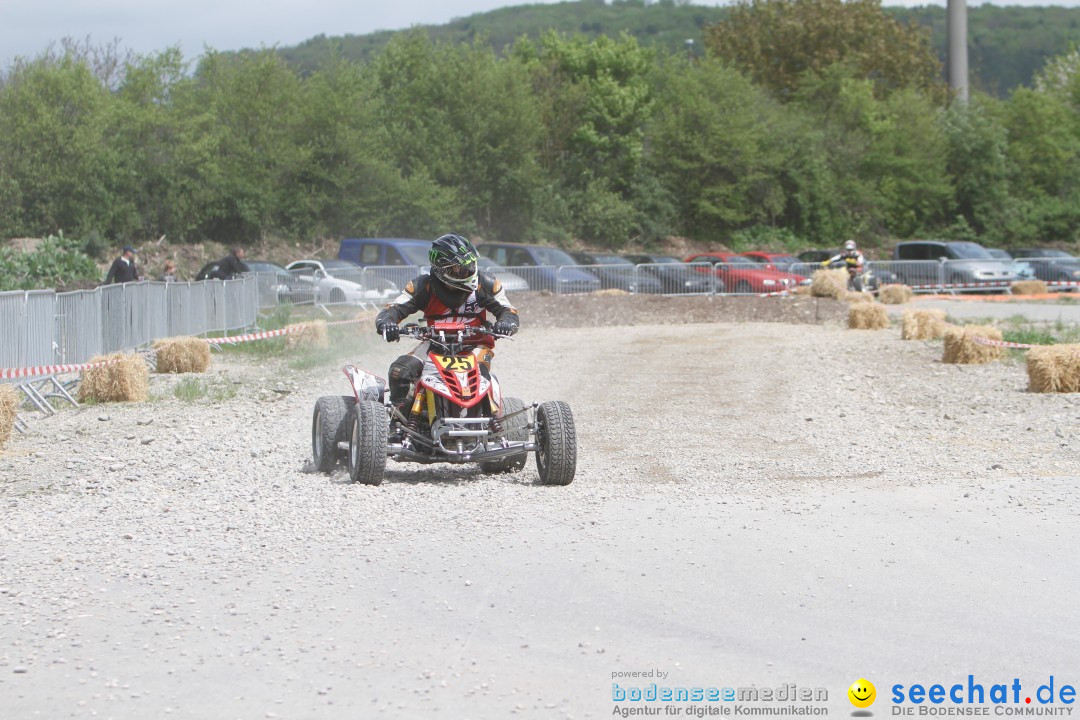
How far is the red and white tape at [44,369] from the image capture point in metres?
13.4

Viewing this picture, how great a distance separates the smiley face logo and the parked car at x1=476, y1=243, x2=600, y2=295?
90.8 feet

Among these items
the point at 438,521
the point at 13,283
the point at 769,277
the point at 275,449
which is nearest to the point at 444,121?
the point at 769,277

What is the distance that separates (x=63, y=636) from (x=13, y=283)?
22158 mm

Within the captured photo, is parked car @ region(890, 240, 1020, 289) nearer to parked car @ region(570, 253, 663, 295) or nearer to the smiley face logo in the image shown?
parked car @ region(570, 253, 663, 295)

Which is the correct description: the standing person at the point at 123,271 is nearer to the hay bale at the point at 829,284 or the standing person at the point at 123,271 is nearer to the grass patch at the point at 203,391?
the grass patch at the point at 203,391

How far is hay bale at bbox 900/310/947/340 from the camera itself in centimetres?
2219

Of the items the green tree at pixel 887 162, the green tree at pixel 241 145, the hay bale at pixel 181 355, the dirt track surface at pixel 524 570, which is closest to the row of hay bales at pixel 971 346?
the dirt track surface at pixel 524 570

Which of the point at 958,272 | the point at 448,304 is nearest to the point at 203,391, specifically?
the point at 448,304

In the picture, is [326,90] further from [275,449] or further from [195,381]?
[275,449]

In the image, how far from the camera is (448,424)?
9.19 m

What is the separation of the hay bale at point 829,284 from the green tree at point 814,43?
37903 millimetres

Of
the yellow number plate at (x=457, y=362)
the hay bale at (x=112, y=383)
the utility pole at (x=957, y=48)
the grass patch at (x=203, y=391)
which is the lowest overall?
the grass patch at (x=203, y=391)

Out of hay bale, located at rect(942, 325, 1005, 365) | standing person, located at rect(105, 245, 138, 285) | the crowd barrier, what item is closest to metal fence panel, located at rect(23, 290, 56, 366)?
the crowd barrier

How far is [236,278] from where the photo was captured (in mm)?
24156
